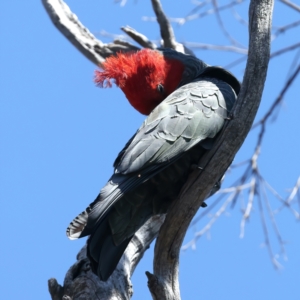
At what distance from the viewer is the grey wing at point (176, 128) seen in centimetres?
354

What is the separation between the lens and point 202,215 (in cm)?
528

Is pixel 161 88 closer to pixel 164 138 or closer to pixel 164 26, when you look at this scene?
pixel 164 138

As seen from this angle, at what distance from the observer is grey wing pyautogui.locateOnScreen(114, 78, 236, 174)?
354 cm

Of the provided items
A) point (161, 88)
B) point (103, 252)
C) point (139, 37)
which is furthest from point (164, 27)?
point (103, 252)

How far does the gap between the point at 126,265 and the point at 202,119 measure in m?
1.20

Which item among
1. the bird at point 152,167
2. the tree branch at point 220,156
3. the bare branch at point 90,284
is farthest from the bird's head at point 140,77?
the bare branch at point 90,284

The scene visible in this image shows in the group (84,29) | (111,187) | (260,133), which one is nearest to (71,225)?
(111,187)

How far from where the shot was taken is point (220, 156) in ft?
11.5

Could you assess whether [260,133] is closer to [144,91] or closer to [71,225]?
[144,91]

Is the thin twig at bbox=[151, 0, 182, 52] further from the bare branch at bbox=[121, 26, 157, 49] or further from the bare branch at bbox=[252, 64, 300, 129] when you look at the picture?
the bare branch at bbox=[252, 64, 300, 129]

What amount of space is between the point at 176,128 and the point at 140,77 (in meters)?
0.82

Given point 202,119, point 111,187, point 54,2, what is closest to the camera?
point 111,187

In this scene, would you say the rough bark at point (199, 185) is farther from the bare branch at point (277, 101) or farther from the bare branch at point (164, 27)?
the bare branch at point (164, 27)

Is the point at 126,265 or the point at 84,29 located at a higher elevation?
the point at 84,29
